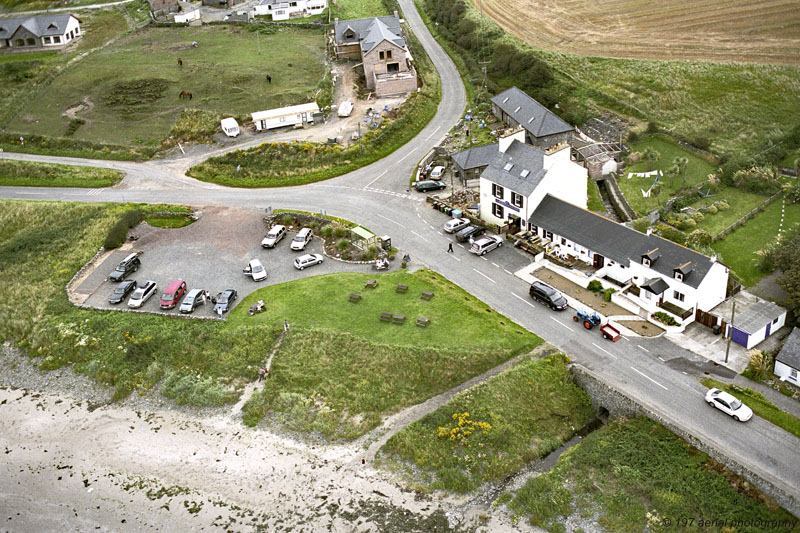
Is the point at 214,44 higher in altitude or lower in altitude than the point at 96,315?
higher

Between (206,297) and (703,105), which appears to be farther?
(703,105)

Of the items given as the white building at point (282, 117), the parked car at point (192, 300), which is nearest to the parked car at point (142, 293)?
the parked car at point (192, 300)

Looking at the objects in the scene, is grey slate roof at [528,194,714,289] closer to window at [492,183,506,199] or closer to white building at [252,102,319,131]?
window at [492,183,506,199]

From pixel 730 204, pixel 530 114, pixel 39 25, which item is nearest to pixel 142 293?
pixel 530 114

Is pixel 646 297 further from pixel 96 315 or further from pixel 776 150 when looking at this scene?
pixel 96 315

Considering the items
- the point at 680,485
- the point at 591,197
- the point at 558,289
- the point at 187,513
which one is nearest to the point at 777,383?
the point at 680,485

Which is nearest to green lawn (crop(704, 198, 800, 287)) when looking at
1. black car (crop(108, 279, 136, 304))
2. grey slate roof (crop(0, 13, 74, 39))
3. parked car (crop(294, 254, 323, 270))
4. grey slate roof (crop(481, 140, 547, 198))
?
grey slate roof (crop(481, 140, 547, 198))
